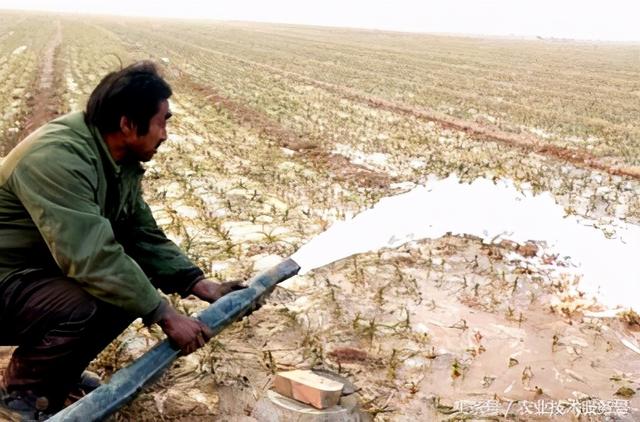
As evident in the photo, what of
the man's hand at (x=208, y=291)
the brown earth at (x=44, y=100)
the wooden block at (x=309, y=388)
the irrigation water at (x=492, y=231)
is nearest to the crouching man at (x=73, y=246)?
the man's hand at (x=208, y=291)

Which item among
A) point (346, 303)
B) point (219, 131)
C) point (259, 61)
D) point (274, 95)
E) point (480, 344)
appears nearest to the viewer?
point (480, 344)

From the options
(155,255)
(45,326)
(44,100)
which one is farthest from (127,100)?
(44,100)

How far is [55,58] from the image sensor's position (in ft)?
64.2

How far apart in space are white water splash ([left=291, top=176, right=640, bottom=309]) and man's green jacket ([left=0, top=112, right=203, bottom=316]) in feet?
6.62

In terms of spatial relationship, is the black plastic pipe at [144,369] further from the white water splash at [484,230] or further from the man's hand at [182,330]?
the white water splash at [484,230]

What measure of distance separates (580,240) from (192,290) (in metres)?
3.08

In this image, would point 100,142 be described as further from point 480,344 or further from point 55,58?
point 55,58

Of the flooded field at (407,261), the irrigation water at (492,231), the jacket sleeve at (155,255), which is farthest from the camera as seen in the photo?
the irrigation water at (492,231)

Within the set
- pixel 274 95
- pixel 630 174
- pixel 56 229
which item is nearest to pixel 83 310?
pixel 56 229

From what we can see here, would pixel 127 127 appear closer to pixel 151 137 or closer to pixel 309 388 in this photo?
pixel 151 137

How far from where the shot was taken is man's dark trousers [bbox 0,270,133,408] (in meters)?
2.21

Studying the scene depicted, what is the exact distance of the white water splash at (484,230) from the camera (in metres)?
4.23

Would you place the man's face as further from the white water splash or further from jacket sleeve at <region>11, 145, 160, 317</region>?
the white water splash

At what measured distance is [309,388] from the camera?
8.34 ft
